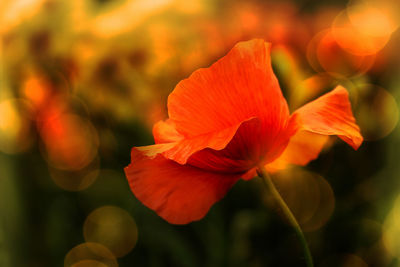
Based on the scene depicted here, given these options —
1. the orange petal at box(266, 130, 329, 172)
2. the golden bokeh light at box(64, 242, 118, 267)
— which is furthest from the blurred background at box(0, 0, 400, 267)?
the orange petal at box(266, 130, 329, 172)

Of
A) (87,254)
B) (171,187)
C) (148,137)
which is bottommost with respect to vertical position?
(87,254)

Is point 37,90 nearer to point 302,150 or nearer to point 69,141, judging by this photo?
point 69,141

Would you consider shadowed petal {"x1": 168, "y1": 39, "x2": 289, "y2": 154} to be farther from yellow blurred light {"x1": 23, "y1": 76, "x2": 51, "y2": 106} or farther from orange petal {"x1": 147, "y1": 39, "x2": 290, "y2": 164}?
yellow blurred light {"x1": 23, "y1": 76, "x2": 51, "y2": 106}

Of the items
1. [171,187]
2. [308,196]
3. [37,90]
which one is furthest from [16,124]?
[171,187]

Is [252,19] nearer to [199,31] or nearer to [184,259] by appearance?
[199,31]

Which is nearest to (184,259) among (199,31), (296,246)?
(296,246)

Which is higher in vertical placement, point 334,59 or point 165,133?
point 165,133
